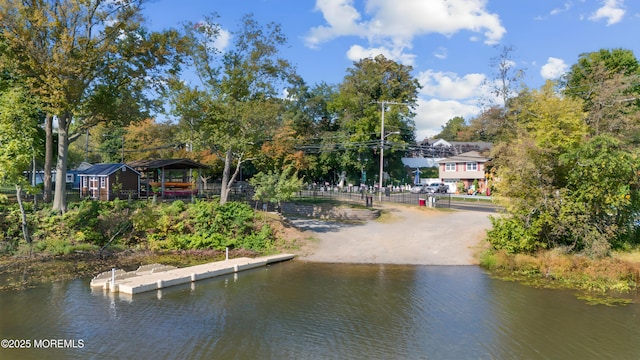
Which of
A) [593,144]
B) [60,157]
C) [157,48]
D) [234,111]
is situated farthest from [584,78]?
[60,157]

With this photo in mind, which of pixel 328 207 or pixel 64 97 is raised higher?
pixel 64 97

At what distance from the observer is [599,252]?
61.1 feet

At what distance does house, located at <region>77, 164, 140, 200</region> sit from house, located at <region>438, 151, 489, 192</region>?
139 ft

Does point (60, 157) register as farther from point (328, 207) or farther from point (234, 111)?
point (328, 207)

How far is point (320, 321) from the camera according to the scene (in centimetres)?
1254

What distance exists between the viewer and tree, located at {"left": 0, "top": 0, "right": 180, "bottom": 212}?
70.7 ft

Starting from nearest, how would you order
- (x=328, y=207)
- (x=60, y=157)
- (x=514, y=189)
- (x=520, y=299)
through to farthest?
1. (x=520, y=299)
2. (x=514, y=189)
3. (x=60, y=157)
4. (x=328, y=207)

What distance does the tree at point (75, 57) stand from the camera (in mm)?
21547

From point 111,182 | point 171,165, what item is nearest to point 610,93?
point 171,165

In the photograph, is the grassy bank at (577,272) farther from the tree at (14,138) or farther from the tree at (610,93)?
the tree at (14,138)

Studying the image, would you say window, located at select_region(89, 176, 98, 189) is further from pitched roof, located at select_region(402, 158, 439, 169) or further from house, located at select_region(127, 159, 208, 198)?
pitched roof, located at select_region(402, 158, 439, 169)

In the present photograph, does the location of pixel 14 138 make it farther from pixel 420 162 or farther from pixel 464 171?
pixel 420 162

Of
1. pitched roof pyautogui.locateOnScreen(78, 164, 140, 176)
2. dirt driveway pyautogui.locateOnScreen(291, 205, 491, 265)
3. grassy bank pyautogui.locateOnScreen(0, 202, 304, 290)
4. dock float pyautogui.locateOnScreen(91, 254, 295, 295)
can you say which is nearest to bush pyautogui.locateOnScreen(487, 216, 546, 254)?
dirt driveway pyautogui.locateOnScreen(291, 205, 491, 265)

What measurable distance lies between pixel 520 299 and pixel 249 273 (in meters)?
10.5
